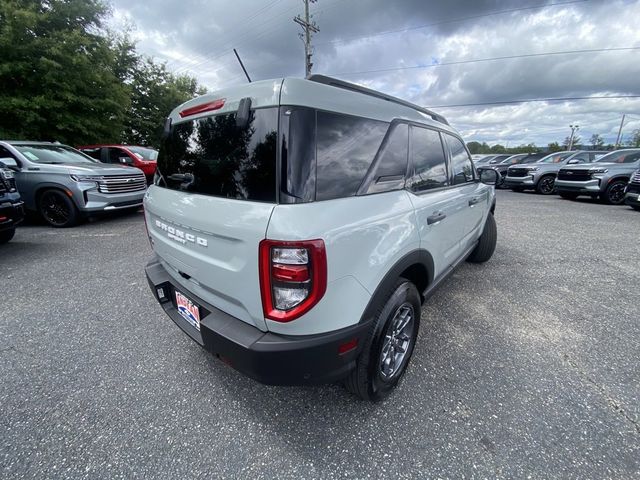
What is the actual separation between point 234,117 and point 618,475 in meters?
2.68

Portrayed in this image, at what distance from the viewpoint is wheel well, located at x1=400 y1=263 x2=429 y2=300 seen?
6.56ft

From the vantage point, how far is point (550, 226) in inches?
260

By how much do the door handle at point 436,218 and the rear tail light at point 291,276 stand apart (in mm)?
1081

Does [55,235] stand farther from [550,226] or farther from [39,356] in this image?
[550,226]

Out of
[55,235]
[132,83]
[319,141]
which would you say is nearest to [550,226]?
[319,141]

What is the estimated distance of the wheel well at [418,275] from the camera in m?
2.00

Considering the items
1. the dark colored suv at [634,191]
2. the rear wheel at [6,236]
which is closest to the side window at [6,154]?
the rear wheel at [6,236]

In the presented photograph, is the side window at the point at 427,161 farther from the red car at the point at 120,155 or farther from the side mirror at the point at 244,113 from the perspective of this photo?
the red car at the point at 120,155

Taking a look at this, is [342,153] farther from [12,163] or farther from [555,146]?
[555,146]

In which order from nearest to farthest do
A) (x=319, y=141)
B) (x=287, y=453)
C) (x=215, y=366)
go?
(x=319, y=141)
(x=287, y=453)
(x=215, y=366)

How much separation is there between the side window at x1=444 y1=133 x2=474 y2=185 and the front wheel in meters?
1.48

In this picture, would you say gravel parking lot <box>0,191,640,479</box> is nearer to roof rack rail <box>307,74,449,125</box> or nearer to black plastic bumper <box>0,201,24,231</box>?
black plastic bumper <box>0,201,24,231</box>

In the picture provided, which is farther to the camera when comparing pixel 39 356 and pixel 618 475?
pixel 39 356

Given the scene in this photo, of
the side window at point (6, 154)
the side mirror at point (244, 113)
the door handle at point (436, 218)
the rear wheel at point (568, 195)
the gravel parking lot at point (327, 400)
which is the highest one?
the side mirror at point (244, 113)
